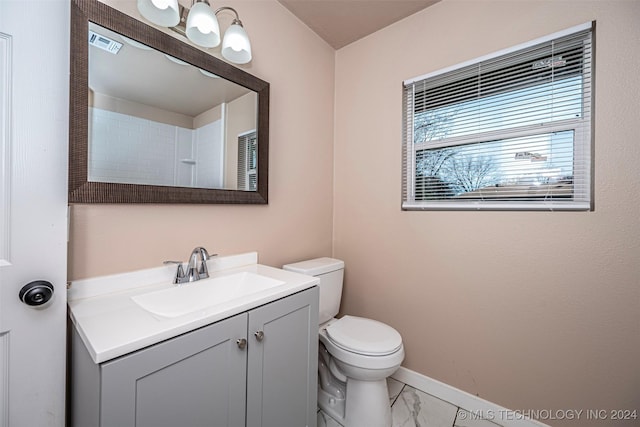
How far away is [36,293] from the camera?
0.75 meters

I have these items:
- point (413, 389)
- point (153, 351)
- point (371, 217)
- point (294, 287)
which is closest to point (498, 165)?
point (371, 217)

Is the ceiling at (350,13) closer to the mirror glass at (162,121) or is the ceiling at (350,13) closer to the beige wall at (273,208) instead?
the beige wall at (273,208)

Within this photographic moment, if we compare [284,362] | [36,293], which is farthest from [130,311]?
[284,362]

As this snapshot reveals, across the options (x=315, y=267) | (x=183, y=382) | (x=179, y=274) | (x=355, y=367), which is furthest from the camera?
(x=315, y=267)

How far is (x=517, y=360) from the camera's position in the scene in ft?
4.57

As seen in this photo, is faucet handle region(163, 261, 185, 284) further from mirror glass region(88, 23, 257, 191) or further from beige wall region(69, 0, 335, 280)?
mirror glass region(88, 23, 257, 191)

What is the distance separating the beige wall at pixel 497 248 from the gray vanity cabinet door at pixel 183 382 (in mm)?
1212

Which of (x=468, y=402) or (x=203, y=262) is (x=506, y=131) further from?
(x=203, y=262)

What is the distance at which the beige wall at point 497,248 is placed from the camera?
3.78 ft

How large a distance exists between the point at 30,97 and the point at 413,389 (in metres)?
2.24

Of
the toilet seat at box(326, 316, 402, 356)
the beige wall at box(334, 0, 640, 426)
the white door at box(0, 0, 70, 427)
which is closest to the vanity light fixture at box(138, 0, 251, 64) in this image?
the white door at box(0, 0, 70, 427)

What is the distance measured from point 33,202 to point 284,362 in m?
0.97

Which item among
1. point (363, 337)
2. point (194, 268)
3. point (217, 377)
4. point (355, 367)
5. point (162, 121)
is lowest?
point (355, 367)

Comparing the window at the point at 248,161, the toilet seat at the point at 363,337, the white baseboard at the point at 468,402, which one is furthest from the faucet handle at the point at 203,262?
the white baseboard at the point at 468,402
